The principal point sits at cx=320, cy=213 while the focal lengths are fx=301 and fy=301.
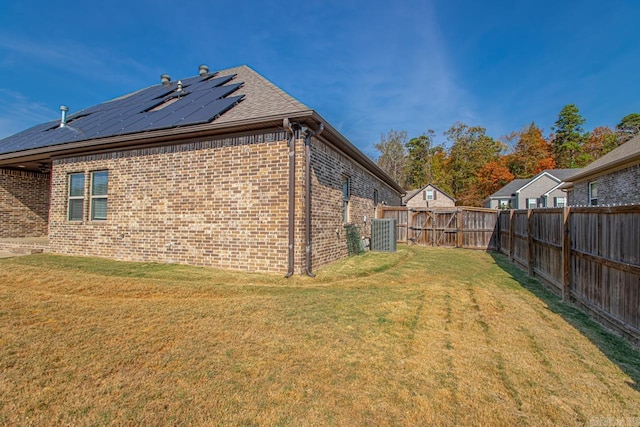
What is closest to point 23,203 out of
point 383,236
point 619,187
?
point 383,236

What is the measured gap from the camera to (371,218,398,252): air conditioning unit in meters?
11.2

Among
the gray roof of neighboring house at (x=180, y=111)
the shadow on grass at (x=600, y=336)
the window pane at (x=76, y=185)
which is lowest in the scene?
the shadow on grass at (x=600, y=336)

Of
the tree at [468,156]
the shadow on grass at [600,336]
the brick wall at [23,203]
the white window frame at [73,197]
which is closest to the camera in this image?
the shadow on grass at [600,336]

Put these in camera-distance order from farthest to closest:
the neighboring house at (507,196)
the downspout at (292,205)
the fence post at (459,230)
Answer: the neighboring house at (507,196) → the fence post at (459,230) → the downspout at (292,205)

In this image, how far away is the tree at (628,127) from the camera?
127ft

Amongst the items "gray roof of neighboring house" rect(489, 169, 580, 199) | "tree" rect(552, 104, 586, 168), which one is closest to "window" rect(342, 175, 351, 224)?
"gray roof of neighboring house" rect(489, 169, 580, 199)

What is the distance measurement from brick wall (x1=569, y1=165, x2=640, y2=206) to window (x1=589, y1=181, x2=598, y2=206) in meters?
0.19

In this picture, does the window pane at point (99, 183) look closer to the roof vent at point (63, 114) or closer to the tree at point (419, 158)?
the roof vent at point (63, 114)

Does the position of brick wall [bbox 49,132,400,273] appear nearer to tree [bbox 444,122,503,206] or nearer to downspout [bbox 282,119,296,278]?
downspout [bbox 282,119,296,278]

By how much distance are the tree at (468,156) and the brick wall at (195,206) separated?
4239 cm

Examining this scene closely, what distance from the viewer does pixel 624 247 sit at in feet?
11.4

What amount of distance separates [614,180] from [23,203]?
2325cm

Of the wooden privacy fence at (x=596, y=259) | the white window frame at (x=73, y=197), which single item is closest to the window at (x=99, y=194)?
the white window frame at (x=73, y=197)

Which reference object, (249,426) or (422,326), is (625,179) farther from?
(249,426)
